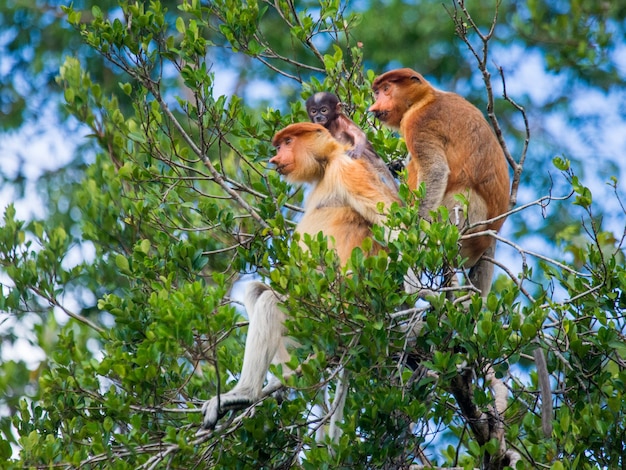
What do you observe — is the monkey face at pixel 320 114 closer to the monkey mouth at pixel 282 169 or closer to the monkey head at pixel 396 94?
the monkey head at pixel 396 94

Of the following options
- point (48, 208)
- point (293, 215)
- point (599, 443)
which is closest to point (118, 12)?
point (48, 208)

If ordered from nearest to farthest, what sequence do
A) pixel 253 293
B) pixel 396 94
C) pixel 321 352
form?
pixel 321 352 < pixel 253 293 < pixel 396 94

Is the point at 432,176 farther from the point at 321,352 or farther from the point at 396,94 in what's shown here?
the point at 321,352

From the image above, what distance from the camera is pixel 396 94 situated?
438cm

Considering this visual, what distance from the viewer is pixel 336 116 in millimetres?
4312

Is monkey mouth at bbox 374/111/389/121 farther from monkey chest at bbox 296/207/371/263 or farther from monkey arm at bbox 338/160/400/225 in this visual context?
monkey chest at bbox 296/207/371/263

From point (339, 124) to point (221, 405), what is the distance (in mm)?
1618

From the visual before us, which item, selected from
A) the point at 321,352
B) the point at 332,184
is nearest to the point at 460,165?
the point at 332,184

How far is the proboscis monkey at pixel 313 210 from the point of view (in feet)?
11.0

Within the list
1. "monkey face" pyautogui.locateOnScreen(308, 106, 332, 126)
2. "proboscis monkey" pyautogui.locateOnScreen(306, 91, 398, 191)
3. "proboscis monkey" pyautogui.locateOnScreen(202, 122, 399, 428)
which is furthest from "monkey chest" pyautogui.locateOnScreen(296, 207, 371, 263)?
"monkey face" pyautogui.locateOnScreen(308, 106, 332, 126)

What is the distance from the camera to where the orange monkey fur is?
3.70 metres

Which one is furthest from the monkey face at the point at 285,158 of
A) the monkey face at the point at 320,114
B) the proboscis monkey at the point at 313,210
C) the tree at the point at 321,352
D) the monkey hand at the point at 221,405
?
the monkey hand at the point at 221,405

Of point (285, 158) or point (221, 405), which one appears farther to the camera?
point (285, 158)

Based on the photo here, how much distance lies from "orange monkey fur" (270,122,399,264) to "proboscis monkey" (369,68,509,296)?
0.31 meters
